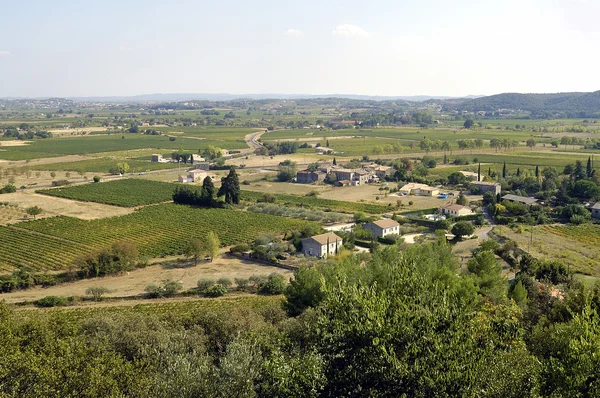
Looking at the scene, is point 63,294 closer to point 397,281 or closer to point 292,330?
point 292,330

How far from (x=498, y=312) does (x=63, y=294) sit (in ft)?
92.2

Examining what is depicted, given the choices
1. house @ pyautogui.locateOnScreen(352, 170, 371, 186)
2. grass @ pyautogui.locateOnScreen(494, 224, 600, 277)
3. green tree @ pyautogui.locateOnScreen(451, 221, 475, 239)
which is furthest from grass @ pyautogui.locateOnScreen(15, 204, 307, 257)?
house @ pyautogui.locateOnScreen(352, 170, 371, 186)

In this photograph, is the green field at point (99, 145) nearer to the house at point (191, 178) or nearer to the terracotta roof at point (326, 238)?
the house at point (191, 178)

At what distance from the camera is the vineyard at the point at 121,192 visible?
6357 centimetres

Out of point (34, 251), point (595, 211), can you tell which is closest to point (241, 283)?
point (34, 251)

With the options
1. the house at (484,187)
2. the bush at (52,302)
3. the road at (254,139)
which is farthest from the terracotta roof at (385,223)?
the road at (254,139)

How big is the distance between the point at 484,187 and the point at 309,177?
2670cm

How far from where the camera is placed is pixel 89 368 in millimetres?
13352

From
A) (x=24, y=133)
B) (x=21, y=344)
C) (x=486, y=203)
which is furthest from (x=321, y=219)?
(x=24, y=133)

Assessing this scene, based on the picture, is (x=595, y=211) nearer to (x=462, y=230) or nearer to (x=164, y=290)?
(x=462, y=230)

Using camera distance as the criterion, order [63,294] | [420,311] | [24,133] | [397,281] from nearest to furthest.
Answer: [420,311] < [397,281] < [63,294] < [24,133]

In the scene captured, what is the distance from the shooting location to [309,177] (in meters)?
81.0

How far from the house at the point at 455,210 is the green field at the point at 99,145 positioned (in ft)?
245

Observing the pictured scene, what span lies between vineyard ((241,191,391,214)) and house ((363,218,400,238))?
33.0 feet
